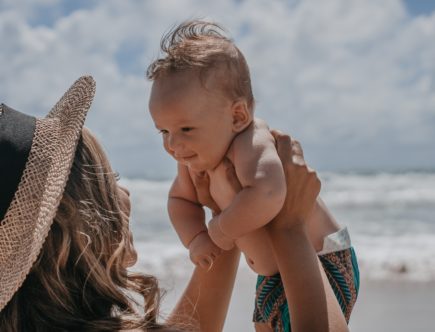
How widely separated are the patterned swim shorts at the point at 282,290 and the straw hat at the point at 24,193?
1019 mm

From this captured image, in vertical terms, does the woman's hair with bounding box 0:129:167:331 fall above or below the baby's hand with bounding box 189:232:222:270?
below

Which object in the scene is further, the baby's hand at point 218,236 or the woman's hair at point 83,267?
the baby's hand at point 218,236

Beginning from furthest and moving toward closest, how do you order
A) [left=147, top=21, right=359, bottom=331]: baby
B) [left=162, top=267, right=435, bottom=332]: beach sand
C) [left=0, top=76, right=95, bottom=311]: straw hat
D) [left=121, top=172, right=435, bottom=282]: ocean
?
[left=121, top=172, right=435, bottom=282]: ocean < [left=162, top=267, right=435, bottom=332]: beach sand < [left=147, top=21, right=359, bottom=331]: baby < [left=0, top=76, right=95, bottom=311]: straw hat

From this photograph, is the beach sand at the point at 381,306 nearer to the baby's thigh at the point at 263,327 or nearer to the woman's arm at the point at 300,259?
the baby's thigh at the point at 263,327

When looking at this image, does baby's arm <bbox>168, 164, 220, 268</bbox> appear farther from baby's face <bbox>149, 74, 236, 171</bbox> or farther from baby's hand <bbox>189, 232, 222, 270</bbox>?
baby's face <bbox>149, 74, 236, 171</bbox>

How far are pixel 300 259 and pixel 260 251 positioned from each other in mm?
341

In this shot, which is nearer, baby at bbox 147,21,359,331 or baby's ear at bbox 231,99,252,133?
baby at bbox 147,21,359,331

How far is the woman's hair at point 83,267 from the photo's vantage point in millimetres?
1645

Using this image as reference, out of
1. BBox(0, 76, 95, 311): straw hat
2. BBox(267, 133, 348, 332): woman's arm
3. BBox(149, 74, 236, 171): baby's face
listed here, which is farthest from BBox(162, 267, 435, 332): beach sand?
BBox(0, 76, 95, 311): straw hat

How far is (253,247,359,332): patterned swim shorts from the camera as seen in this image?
232 centimetres

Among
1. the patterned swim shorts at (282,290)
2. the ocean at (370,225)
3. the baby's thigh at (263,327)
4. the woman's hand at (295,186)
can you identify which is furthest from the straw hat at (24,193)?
the ocean at (370,225)

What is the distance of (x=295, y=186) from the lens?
2186 mm

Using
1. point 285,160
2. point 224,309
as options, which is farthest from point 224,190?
point 224,309

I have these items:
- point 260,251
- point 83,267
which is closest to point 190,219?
point 260,251
